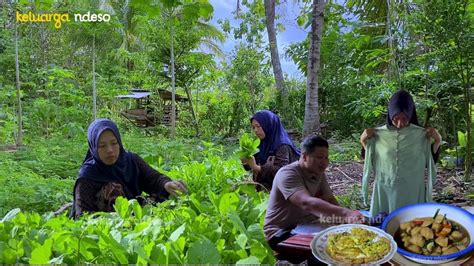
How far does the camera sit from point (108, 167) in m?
1.67

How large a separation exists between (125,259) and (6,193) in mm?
2306

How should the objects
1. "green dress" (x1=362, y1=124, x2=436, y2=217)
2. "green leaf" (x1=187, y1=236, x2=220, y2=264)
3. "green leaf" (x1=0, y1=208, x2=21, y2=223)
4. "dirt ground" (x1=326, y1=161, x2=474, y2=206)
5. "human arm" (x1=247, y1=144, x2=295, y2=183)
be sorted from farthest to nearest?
"dirt ground" (x1=326, y1=161, x2=474, y2=206) → "human arm" (x1=247, y1=144, x2=295, y2=183) → "green dress" (x1=362, y1=124, x2=436, y2=217) → "green leaf" (x1=0, y1=208, x2=21, y2=223) → "green leaf" (x1=187, y1=236, x2=220, y2=264)

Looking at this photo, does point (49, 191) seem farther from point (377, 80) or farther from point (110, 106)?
point (110, 106)

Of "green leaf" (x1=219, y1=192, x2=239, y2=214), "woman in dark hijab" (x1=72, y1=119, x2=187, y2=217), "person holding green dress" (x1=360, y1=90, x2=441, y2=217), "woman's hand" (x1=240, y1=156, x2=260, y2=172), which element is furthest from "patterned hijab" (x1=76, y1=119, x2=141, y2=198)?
"person holding green dress" (x1=360, y1=90, x2=441, y2=217)

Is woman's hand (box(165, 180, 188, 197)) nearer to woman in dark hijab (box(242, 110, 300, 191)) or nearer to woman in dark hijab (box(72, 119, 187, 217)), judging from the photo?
woman in dark hijab (box(72, 119, 187, 217))

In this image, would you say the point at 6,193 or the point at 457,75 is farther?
the point at 6,193

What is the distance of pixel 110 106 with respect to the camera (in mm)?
8281

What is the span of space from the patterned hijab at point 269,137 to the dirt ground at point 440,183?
2.13ft

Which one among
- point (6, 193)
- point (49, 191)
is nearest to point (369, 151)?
point (49, 191)

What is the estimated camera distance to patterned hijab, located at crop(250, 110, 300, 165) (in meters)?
1.88

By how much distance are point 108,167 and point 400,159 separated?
1048 mm

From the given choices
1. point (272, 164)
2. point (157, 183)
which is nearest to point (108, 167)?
point (157, 183)

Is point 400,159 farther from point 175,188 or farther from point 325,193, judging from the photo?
point 175,188

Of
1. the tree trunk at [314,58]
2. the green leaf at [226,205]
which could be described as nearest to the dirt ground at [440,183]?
the tree trunk at [314,58]
